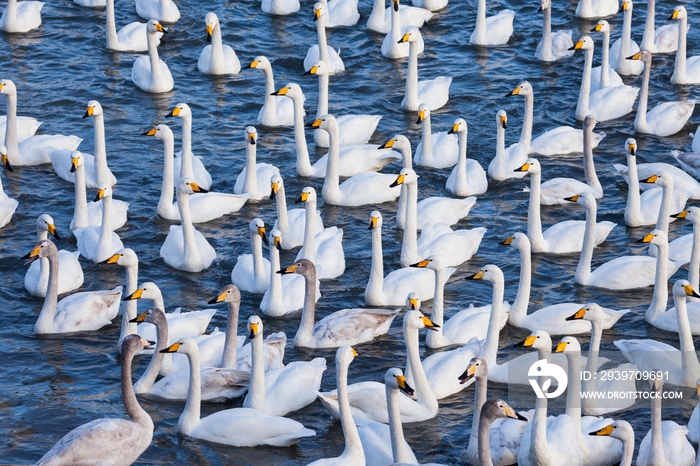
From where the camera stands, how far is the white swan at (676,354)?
14.1 meters

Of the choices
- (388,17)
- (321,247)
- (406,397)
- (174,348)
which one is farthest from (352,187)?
(388,17)

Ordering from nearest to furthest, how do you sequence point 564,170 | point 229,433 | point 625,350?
1. point 229,433
2. point 625,350
3. point 564,170

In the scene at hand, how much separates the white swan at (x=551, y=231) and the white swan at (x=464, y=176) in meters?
1.47

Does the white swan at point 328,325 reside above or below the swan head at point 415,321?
below

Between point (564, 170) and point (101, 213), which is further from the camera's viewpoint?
point (564, 170)

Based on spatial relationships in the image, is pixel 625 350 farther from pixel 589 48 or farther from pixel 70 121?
pixel 70 121

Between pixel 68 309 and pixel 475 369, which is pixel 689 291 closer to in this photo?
pixel 475 369

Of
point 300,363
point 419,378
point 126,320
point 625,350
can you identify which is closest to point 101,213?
point 126,320

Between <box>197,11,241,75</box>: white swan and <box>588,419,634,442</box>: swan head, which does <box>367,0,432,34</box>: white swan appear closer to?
<box>197,11,241,75</box>: white swan

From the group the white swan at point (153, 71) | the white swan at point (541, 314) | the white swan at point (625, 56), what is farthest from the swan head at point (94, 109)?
the white swan at point (625, 56)

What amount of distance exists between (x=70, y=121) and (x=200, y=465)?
10.4 metres

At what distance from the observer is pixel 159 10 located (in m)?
26.1

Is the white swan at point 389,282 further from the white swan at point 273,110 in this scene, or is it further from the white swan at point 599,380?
the white swan at point 273,110

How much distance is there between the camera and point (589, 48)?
2170 cm
